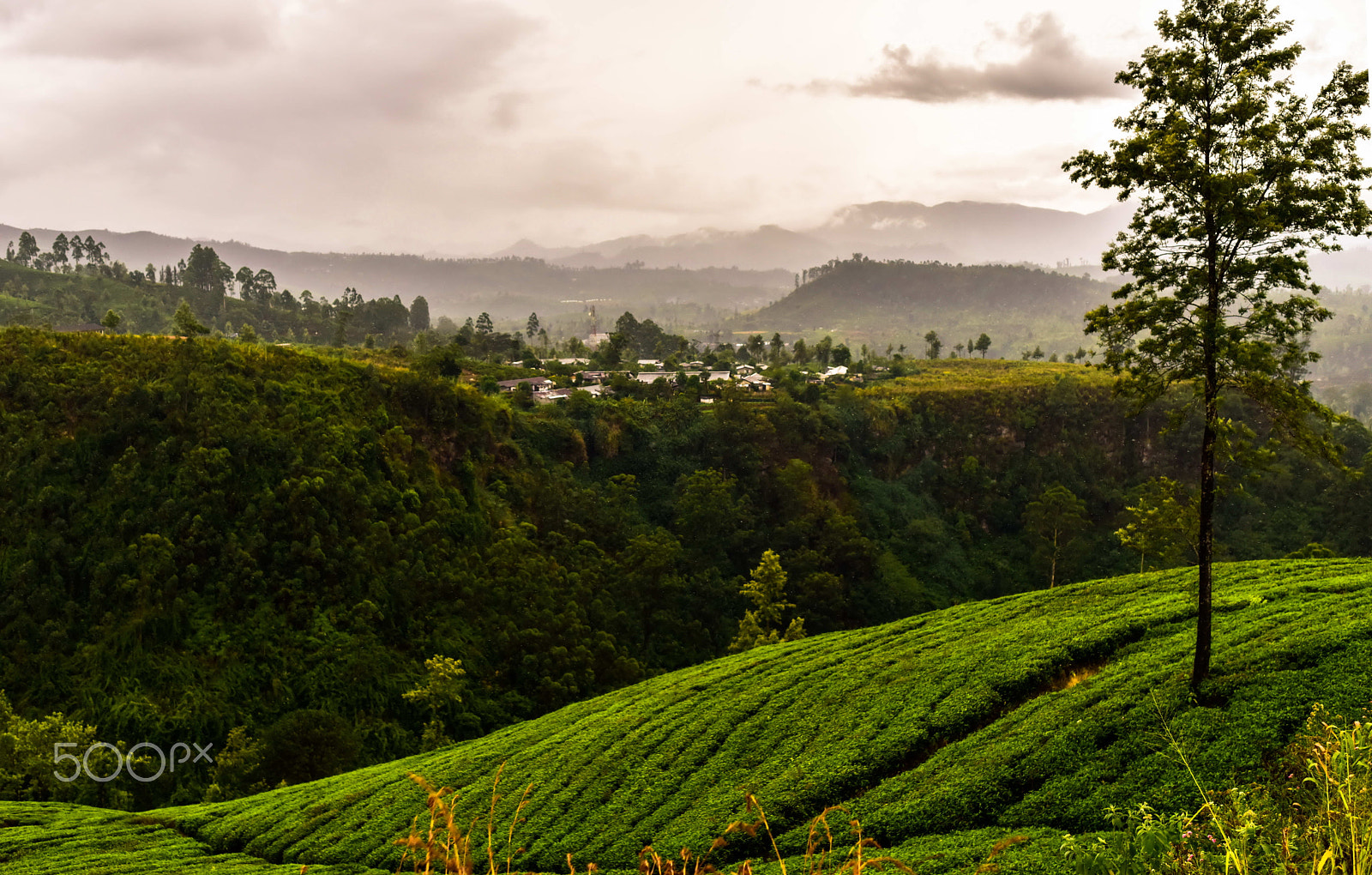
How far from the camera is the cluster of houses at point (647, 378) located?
6969cm

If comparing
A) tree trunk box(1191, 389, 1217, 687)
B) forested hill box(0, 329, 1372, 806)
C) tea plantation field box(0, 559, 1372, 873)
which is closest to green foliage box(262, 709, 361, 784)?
forested hill box(0, 329, 1372, 806)

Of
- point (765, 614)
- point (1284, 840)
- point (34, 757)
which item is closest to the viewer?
point (1284, 840)

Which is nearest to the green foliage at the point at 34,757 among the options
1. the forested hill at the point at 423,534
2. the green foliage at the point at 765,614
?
the forested hill at the point at 423,534

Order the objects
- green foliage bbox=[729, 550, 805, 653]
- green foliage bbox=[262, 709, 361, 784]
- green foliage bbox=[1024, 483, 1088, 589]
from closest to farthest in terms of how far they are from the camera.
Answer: green foliage bbox=[262, 709, 361, 784] → green foliage bbox=[729, 550, 805, 653] → green foliage bbox=[1024, 483, 1088, 589]

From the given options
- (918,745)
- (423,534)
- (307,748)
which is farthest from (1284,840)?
(423,534)

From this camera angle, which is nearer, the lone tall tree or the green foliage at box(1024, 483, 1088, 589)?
the lone tall tree

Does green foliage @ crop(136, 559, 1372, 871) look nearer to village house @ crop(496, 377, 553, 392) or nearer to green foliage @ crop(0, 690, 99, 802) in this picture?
green foliage @ crop(0, 690, 99, 802)

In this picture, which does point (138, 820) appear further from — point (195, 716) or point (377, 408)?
point (377, 408)

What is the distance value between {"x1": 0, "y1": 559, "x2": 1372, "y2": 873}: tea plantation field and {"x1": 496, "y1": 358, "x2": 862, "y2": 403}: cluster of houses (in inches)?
1797

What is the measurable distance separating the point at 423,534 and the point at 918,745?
31.9 m

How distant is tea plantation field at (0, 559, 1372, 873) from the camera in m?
11.4

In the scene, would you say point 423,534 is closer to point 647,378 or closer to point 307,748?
point 307,748

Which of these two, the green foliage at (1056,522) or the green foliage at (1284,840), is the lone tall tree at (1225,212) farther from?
the green foliage at (1056,522)

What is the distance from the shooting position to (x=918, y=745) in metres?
14.2
